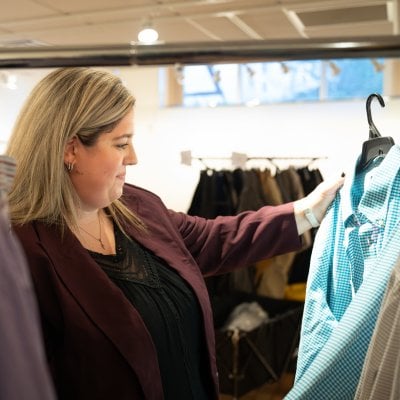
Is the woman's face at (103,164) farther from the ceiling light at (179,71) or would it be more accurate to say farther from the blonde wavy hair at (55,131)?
the ceiling light at (179,71)

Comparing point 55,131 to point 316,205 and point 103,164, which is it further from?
point 316,205

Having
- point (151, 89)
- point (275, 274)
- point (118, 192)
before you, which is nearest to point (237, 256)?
point (118, 192)

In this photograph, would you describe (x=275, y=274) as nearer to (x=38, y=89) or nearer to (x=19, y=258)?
(x=38, y=89)

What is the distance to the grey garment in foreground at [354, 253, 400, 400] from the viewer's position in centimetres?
73

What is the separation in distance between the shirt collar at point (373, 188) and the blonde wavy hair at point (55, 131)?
544 millimetres

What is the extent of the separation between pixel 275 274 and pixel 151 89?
2263 millimetres

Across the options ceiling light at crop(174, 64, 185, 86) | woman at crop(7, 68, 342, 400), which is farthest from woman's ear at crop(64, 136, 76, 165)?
ceiling light at crop(174, 64, 185, 86)

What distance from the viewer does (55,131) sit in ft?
3.85

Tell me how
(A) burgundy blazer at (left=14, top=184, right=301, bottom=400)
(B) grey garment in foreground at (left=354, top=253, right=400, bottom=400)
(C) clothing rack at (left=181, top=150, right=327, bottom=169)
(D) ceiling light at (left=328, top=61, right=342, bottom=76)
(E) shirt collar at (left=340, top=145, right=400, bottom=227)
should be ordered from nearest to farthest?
(B) grey garment in foreground at (left=354, top=253, right=400, bottom=400), (E) shirt collar at (left=340, top=145, right=400, bottom=227), (A) burgundy blazer at (left=14, top=184, right=301, bottom=400), (D) ceiling light at (left=328, top=61, right=342, bottom=76), (C) clothing rack at (left=181, top=150, right=327, bottom=169)

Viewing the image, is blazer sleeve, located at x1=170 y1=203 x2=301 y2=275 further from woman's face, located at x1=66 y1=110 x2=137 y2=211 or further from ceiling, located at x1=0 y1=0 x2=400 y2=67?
ceiling, located at x1=0 y1=0 x2=400 y2=67

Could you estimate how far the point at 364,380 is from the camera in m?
0.77

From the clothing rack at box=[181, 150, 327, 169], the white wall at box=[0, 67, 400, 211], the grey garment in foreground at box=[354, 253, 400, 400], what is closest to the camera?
the grey garment in foreground at box=[354, 253, 400, 400]

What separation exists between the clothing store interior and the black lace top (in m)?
0.32

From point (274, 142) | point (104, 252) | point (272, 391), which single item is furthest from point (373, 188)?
point (274, 142)
